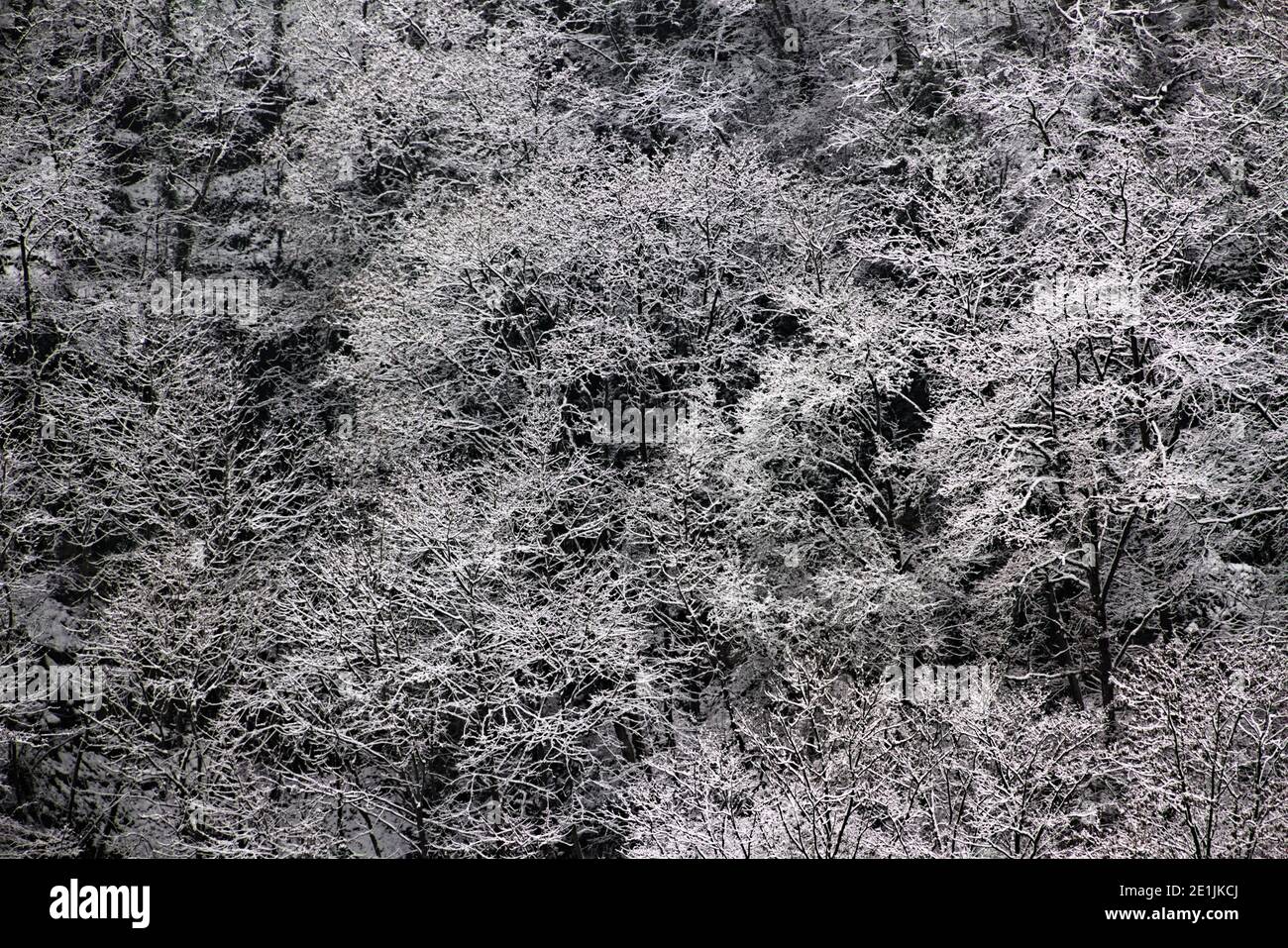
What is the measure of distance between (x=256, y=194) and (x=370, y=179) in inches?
246

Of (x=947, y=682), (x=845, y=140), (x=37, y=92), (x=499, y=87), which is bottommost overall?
(x=947, y=682)

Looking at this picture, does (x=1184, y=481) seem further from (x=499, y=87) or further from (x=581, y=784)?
(x=499, y=87)

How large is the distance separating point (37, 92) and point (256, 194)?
7.49m

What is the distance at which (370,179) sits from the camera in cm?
3175

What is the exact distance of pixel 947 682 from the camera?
20500 millimetres

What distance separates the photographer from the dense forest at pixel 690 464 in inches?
750

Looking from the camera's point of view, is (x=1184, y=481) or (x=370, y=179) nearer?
(x=1184, y=481)

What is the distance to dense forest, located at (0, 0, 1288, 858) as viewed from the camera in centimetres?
1905

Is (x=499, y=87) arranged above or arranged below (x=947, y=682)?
above

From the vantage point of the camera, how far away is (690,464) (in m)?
23.2

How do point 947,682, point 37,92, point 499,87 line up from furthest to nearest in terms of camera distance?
point 37,92 < point 499,87 < point 947,682
